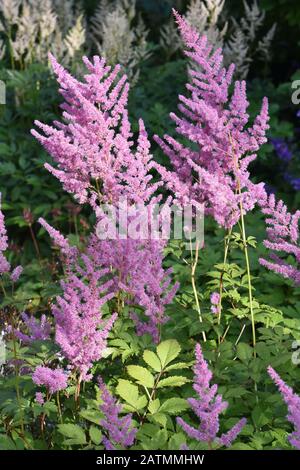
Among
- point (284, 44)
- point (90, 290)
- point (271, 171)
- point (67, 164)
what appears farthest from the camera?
point (284, 44)

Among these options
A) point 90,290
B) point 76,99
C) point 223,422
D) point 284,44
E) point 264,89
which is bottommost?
point 223,422

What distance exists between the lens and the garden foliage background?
2.49 meters

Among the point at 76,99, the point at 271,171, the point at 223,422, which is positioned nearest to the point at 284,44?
the point at 271,171

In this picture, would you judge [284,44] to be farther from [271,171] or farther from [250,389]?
[250,389]

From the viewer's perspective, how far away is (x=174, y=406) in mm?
2445

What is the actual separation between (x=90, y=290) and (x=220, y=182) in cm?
65

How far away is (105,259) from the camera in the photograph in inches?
110

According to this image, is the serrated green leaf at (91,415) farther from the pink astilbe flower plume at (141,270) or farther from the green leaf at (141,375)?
the pink astilbe flower plume at (141,270)

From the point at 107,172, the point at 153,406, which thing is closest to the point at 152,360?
the point at 153,406

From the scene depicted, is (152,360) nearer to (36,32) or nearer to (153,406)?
(153,406)

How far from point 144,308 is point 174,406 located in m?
0.74

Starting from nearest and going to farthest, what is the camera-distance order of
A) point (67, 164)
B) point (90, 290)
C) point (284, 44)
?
point (90, 290) → point (67, 164) → point (284, 44)

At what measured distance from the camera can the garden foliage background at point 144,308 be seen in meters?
2.49

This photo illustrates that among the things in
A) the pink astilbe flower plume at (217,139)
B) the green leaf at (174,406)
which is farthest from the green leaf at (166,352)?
the pink astilbe flower plume at (217,139)
